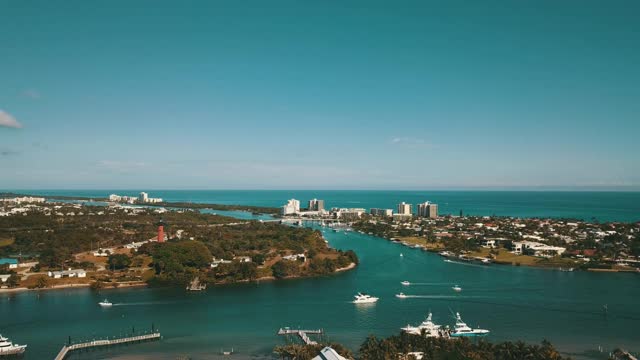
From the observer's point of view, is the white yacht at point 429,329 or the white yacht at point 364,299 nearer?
the white yacht at point 429,329

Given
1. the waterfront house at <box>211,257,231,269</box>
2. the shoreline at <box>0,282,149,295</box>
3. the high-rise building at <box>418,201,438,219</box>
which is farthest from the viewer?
the high-rise building at <box>418,201,438,219</box>

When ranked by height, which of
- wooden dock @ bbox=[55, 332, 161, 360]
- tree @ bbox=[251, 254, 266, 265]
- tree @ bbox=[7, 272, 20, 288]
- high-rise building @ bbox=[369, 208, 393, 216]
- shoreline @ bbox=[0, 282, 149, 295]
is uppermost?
high-rise building @ bbox=[369, 208, 393, 216]

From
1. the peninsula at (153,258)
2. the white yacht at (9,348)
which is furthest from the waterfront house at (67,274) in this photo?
the white yacht at (9,348)

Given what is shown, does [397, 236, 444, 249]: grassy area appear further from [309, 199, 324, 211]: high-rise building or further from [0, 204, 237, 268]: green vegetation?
[309, 199, 324, 211]: high-rise building

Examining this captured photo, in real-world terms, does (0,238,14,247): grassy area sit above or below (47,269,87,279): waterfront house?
above

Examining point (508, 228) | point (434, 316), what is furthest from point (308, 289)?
point (508, 228)

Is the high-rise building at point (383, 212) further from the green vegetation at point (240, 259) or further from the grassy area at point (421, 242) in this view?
the green vegetation at point (240, 259)

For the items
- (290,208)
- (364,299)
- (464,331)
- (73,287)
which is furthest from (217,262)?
(290,208)

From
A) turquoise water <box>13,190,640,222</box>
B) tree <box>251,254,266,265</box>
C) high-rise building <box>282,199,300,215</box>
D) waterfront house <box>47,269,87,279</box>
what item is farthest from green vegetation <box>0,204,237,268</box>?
turquoise water <box>13,190,640,222</box>

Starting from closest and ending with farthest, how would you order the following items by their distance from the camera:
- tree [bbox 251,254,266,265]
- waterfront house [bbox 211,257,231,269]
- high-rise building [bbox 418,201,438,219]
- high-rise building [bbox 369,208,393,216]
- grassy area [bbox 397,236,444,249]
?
waterfront house [bbox 211,257,231,269]
tree [bbox 251,254,266,265]
grassy area [bbox 397,236,444,249]
high-rise building [bbox 418,201,438,219]
high-rise building [bbox 369,208,393,216]
